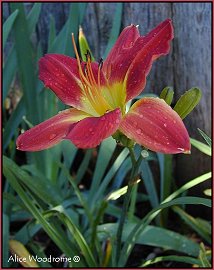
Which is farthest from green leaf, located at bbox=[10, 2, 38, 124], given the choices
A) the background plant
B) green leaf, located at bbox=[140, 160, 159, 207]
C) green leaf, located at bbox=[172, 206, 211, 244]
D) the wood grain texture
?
Result: green leaf, located at bbox=[172, 206, 211, 244]

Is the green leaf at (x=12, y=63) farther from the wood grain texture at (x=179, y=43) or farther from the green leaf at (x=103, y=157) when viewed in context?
the green leaf at (x=103, y=157)

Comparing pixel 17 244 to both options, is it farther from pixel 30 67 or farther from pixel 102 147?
pixel 30 67

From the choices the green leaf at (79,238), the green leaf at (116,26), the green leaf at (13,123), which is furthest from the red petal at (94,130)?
the green leaf at (13,123)

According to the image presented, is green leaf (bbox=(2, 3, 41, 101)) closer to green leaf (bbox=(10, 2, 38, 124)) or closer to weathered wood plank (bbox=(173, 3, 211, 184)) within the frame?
green leaf (bbox=(10, 2, 38, 124))

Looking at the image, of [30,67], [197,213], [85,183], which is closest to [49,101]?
[30,67]

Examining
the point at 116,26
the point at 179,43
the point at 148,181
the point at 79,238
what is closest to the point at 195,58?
the point at 179,43

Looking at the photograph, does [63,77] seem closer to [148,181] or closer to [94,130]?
[94,130]

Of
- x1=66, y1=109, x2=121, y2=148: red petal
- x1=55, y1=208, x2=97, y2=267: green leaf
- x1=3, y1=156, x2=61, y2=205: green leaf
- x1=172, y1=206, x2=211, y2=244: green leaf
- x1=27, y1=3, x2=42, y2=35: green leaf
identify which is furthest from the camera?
x1=27, y1=3, x2=42, y2=35: green leaf
